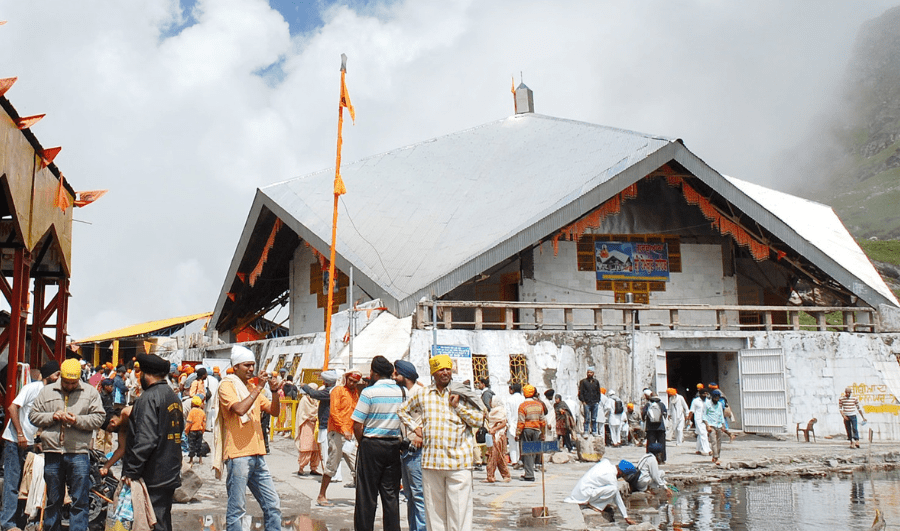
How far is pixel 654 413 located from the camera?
39.9ft

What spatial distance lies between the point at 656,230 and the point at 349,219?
7664 millimetres

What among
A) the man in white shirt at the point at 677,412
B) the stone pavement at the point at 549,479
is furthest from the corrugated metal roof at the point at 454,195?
the stone pavement at the point at 549,479

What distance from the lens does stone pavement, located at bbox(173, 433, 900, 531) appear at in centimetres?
793

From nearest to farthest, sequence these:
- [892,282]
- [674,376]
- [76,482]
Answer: [76,482] < [674,376] < [892,282]

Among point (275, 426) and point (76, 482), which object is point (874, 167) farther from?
point (76, 482)

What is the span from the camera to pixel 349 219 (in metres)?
20.2

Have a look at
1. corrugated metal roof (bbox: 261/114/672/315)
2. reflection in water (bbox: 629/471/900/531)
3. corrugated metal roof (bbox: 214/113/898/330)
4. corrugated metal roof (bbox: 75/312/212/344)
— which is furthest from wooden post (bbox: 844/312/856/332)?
corrugated metal roof (bbox: 75/312/212/344)

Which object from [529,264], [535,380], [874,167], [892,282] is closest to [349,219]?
[529,264]

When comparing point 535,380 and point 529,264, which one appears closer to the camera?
point 535,380

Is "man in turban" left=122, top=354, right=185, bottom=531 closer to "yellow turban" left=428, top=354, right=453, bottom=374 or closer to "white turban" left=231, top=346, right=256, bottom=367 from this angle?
"white turban" left=231, top=346, right=256, bottom=367

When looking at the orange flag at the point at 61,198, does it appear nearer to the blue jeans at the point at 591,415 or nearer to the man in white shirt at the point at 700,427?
the blue jeans at the point at 591,415

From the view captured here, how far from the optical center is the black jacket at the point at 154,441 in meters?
5.27

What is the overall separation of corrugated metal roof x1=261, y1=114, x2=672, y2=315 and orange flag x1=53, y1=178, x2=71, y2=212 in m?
6.97

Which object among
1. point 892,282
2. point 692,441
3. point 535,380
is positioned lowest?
point 692,441
